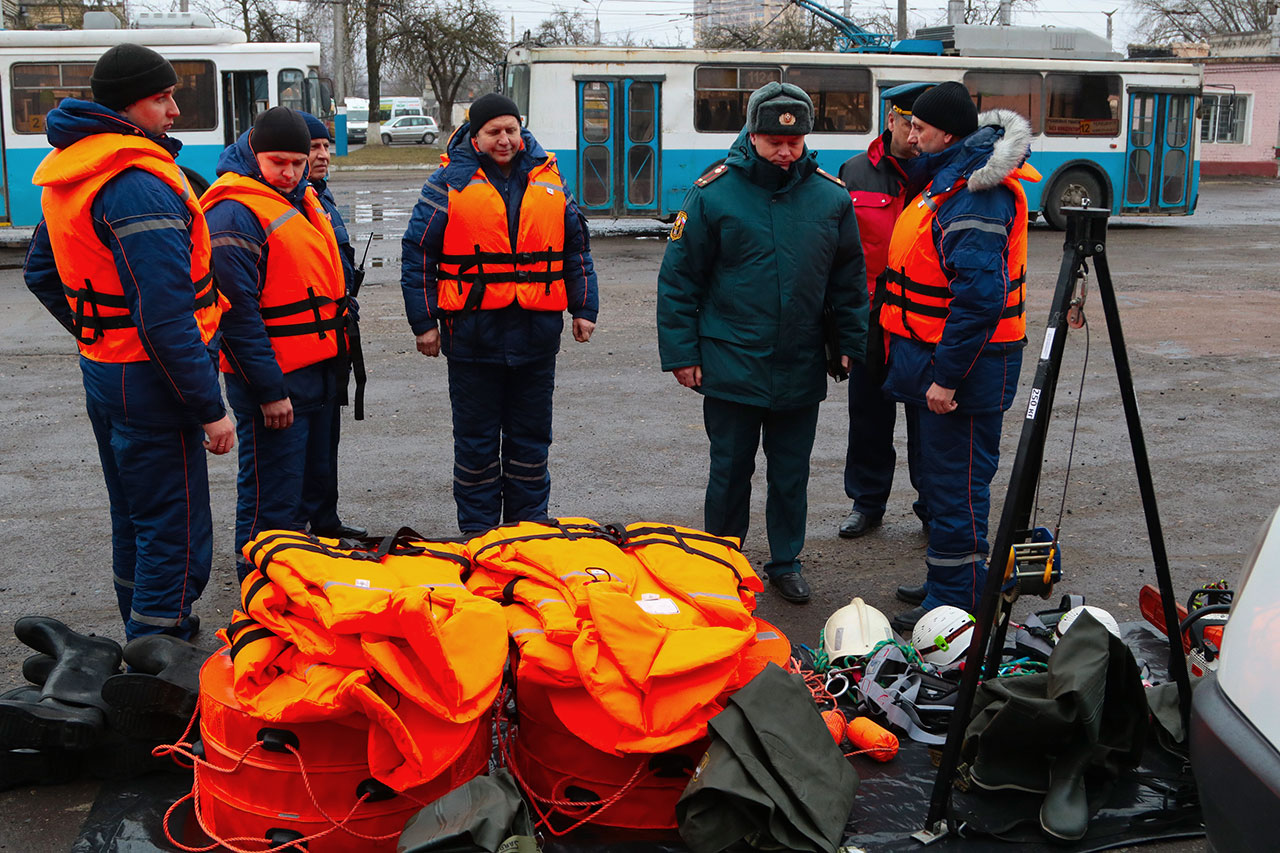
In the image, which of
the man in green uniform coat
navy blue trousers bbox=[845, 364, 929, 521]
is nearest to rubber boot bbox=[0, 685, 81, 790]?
the man in green uniform coat

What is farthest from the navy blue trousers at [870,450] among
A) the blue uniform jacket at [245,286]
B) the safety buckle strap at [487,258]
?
the blue uniform jacket at [245,286]

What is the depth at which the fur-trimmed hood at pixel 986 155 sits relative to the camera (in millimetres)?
4371

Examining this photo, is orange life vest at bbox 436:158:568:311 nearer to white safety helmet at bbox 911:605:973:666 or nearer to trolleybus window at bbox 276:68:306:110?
white safety helmet at bbox 911:605:973:666

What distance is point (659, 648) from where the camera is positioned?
3156 millimetres

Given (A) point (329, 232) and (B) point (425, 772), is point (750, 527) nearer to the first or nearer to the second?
(A) point (329, 232)

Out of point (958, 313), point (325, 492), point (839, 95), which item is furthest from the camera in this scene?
point (839, 95)

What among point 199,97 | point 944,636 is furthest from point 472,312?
→ point 199,97

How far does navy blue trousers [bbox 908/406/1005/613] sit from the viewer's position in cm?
470

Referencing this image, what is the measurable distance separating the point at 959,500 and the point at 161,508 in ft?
9.95

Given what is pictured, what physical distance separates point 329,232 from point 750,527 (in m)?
2.55

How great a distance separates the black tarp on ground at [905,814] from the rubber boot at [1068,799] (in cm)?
5

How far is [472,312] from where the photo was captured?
209 inches

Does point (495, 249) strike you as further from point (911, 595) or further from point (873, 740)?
point (873, 740)

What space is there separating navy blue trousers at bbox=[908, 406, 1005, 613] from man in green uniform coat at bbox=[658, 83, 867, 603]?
0.54 meters
